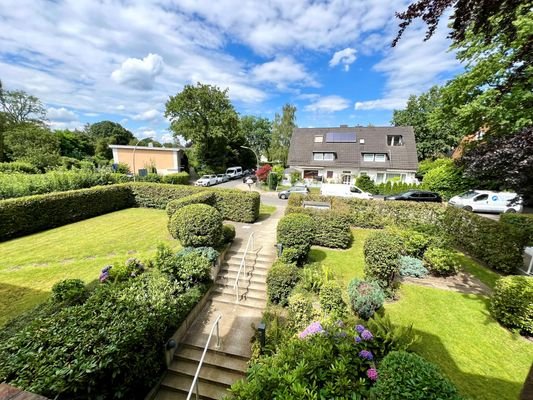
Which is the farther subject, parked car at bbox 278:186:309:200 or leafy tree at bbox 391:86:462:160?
leafy tree at bbox 391:86:462:160

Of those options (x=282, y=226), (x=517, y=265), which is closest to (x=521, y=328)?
(x=517, y=265)

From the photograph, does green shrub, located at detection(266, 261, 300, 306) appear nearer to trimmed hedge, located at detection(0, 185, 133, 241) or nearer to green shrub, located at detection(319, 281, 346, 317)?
green shrub, located at detection(319, 281, 346, 317)

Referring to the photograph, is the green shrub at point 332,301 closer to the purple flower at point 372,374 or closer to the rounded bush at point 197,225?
the purple flower at point 372,374

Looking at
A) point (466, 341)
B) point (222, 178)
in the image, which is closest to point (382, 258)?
point (466, 341)

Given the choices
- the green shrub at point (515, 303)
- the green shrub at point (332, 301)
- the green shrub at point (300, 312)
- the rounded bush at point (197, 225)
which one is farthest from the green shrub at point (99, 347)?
the green shrub at point (515, 303)

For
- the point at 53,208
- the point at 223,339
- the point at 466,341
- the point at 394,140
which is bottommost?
the point at 223,339

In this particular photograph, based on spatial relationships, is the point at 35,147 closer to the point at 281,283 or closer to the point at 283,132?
the point at 281,283

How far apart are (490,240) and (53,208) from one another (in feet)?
69.8

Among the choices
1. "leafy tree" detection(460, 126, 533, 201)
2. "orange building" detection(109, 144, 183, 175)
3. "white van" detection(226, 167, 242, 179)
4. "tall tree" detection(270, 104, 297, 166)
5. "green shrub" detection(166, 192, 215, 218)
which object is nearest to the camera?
"leafy tree" detection(460, 126, 533, 201)

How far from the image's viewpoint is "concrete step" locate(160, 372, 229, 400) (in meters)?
5.57

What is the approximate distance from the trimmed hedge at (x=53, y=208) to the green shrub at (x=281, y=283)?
43.8 ft

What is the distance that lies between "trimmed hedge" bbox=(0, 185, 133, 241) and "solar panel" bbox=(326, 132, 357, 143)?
25921mm

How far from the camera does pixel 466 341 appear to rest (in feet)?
19.2

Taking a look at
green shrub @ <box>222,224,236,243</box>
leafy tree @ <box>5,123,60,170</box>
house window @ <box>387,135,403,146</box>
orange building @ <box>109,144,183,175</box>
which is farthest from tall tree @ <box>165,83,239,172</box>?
green shrub @ <box>222,224,236,243</box>
